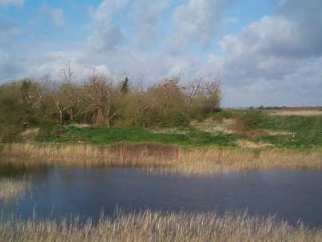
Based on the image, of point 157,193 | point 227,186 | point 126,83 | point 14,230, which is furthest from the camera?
point 126,83

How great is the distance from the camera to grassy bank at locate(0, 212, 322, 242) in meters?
9.79

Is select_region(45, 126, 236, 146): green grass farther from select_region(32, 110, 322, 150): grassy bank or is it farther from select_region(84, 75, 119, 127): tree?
select_region(84, 75, 119, 127): tree

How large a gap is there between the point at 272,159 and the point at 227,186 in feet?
20.4

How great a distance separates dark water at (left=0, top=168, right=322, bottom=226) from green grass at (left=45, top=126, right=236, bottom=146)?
33.2ft

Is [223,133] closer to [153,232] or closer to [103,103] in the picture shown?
[103,103]

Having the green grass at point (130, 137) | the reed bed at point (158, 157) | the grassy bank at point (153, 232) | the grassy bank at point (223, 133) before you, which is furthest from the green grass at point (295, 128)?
the grassy bank at point (153, 232)

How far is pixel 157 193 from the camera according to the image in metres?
17.8

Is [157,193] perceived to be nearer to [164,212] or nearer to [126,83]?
[164,212]

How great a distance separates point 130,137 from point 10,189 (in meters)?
19.5

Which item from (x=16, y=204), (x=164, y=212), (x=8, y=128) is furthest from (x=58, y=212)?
(x=8, y=128)

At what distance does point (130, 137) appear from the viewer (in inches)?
1412

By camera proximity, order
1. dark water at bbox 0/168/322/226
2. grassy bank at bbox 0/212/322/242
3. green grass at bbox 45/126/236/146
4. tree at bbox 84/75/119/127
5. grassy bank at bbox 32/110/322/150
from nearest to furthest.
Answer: grassy bank at bbox 0/212/322/242
dark water at bbox 0/168/322/226
grassy bank at bbox 32/110/322/150
green grass at bbox 45/126/236/146
tree at bbox 84/75/119/127

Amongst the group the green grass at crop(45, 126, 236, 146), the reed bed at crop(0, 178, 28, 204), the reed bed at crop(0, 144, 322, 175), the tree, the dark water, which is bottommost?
the dark water

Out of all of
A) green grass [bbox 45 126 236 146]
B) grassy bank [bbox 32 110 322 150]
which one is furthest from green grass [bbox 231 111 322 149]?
green grass [bbox 45 126 236 146]
